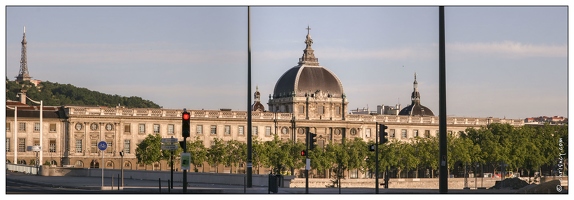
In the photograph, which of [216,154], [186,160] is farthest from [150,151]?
[186,160]

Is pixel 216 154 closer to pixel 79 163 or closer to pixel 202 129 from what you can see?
pixel 79 163

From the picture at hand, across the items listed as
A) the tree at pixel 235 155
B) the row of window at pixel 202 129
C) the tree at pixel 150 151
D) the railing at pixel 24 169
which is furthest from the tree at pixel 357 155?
the railing at pixel 24 169

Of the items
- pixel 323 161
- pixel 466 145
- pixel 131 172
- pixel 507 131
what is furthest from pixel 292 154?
pixel 131 172

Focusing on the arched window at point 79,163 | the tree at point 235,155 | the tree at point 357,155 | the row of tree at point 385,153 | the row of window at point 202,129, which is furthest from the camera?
the row of window at point 202,129

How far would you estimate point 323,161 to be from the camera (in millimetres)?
157000

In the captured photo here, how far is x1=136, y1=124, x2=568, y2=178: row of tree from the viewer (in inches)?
6191

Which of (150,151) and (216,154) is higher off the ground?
(150,151)

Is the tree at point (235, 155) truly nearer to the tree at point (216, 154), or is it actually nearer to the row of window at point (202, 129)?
the tree at point (216, 154)

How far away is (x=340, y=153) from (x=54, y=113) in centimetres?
4034

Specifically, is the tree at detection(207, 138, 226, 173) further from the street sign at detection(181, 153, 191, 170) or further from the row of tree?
the street sign at detection(181, 153, 191, 170)

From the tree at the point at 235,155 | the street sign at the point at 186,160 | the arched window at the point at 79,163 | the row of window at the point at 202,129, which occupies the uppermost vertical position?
A: the row of window at the point at 202,129

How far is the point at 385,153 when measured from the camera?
6102 inches

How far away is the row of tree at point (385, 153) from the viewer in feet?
516

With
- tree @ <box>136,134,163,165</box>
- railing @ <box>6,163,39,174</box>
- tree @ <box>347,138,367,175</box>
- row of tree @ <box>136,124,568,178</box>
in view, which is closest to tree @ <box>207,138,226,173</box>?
row of tree @ <box>136,124,568,178</box>
